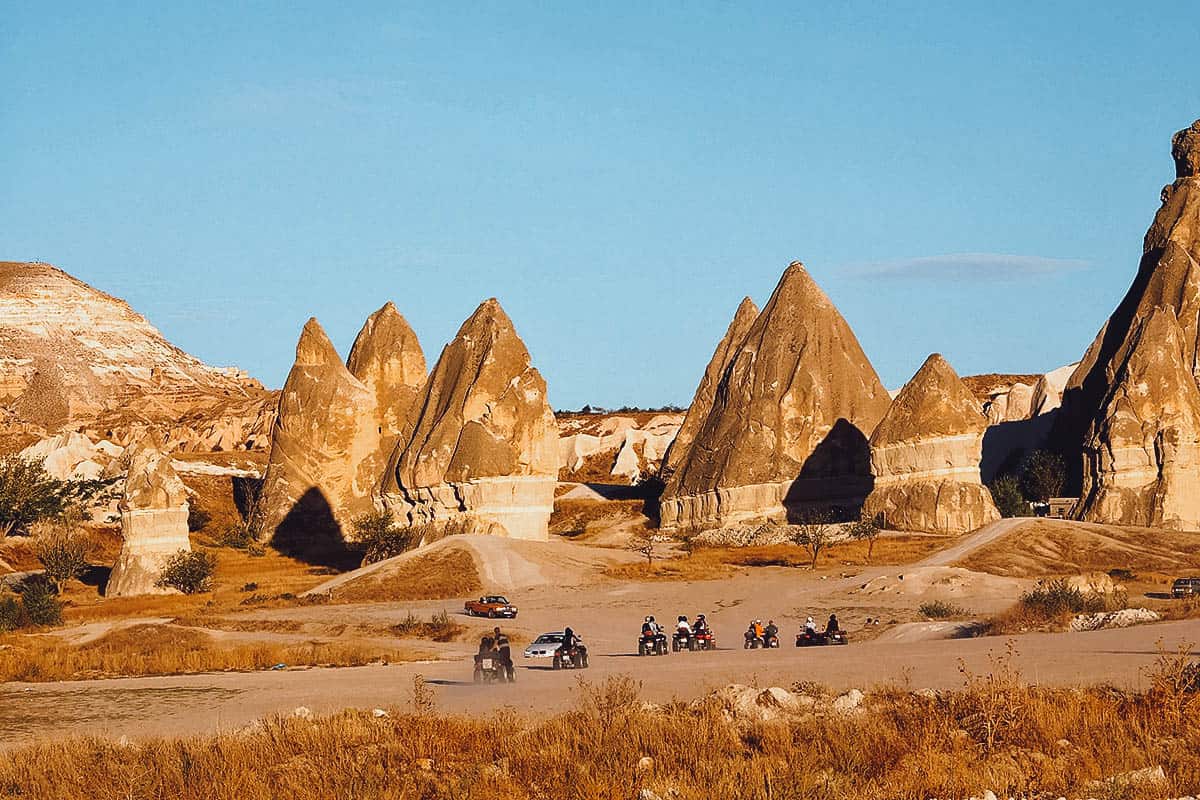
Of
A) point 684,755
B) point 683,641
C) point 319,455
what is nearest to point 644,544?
point 319,455

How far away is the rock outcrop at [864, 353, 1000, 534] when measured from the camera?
159ft

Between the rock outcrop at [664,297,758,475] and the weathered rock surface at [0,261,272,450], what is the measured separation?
43570 mm

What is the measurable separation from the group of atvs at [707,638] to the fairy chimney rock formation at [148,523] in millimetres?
21982

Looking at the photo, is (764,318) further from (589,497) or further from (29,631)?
(29,631)

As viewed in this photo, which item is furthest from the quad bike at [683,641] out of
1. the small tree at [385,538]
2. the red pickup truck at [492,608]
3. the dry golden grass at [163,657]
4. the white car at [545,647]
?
the small tree at [385,538]

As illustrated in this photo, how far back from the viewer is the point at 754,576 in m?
40.4

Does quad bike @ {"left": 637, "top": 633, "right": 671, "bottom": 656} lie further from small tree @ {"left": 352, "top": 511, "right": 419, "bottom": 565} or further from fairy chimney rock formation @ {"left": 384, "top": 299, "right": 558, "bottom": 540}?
small tree @ {"left": 352, "top": 511, "right": 419, "bottom": 565}

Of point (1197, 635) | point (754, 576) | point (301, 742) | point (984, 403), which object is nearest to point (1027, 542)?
point (754, 576)

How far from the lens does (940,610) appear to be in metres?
28.9

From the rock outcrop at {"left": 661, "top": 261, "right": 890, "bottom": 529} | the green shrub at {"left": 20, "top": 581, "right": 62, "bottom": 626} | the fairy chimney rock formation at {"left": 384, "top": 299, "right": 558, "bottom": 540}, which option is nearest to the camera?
the green shrub at {"left": 20, "top": 581, "right": 62, "bottom": 626}

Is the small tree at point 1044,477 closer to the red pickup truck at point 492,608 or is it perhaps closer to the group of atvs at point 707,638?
the red pickup truck at point 492,608

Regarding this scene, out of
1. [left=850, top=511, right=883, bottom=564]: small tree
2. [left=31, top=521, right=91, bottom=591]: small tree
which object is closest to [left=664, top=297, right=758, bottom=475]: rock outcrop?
[left=850, top=511, right=883, bottom=564]: small tree

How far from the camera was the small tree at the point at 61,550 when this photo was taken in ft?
153

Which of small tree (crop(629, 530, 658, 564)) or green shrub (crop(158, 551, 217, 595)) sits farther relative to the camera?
small tree (crop(629, 530, 658, 564))
